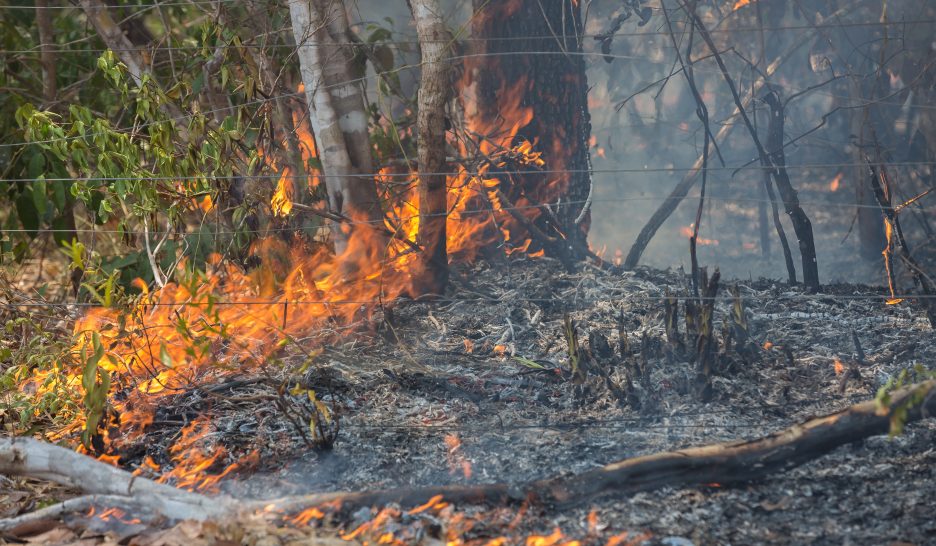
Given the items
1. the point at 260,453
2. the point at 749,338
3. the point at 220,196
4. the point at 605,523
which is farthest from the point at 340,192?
the point at 605,523

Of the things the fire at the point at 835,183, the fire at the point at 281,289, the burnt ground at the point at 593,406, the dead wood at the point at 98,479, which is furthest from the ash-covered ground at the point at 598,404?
the fire at the point at 835,183

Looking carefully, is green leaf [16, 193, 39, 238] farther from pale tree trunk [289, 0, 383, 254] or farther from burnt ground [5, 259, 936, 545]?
burnt ground [5, 259, 936, 545]

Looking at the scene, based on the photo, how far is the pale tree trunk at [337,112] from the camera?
4555mm

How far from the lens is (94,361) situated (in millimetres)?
3027

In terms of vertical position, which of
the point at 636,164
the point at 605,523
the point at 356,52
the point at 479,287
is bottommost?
the point at 605,523

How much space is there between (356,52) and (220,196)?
1.23 meters

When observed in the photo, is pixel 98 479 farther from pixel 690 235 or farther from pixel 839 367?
pixel 690 235

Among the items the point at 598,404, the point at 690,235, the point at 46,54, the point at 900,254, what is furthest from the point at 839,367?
the point at 46,54

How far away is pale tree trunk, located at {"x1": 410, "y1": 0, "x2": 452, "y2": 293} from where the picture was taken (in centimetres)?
451

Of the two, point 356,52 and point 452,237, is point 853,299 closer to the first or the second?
point 452,237

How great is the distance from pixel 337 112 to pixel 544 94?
4.79 feet

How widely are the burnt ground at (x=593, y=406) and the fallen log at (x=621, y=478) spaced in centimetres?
6

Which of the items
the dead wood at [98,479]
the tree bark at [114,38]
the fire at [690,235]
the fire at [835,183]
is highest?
the tree bark at [114,38]

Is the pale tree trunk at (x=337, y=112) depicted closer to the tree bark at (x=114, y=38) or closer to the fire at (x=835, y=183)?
the tree bark at (x=114, y=38)
